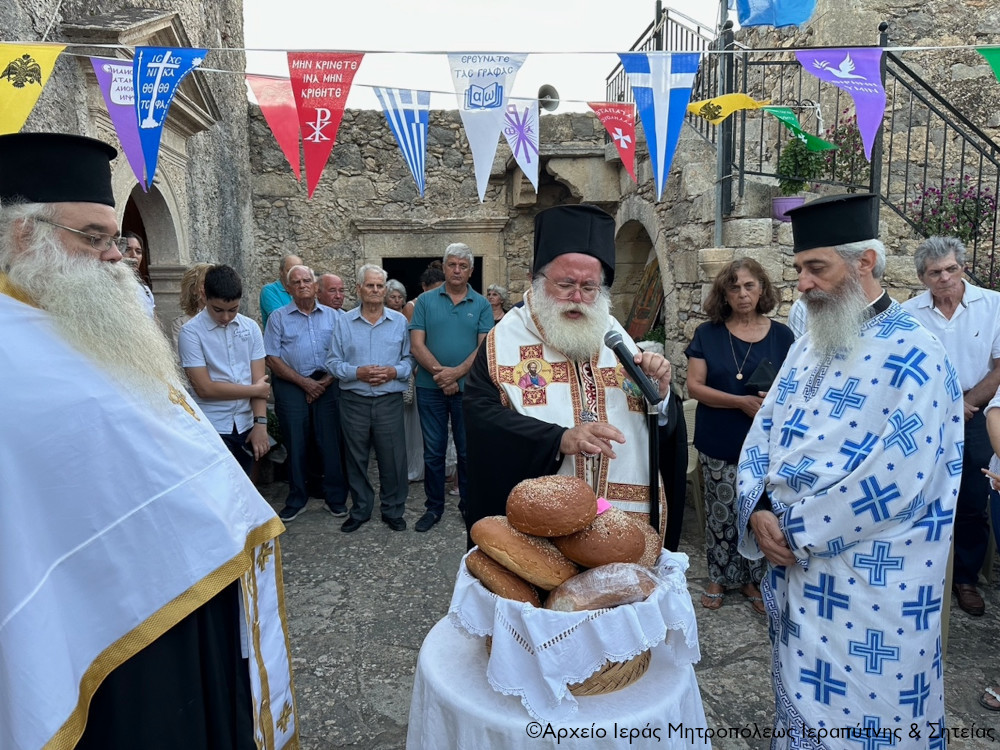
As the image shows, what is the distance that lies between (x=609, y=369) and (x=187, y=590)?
1.60 meters

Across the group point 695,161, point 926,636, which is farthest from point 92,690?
point 695,161

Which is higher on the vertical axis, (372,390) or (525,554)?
(525,554)

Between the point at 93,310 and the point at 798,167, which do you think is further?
the point at 798,167

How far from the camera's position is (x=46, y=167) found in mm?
1722

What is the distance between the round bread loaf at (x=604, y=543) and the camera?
1581 mm

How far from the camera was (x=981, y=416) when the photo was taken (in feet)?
12.7

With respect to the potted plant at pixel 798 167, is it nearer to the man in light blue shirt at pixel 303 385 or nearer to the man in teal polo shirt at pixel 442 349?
the man in teal polo shirt at pixel 442 349

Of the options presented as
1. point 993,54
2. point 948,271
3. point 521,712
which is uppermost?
point 993,54

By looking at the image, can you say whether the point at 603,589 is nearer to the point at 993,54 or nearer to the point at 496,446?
the point at 496,446

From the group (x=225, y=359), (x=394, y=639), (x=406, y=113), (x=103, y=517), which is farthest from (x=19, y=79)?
(x=394, y=639)

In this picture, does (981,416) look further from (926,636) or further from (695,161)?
(695,161)

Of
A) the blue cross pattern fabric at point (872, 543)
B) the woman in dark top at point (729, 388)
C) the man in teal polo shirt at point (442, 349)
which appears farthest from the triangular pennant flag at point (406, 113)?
the blue cross pattern fabric at point (872, 543)

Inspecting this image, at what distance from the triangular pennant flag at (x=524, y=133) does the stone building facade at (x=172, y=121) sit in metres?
2.17

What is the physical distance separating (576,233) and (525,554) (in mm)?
1341
